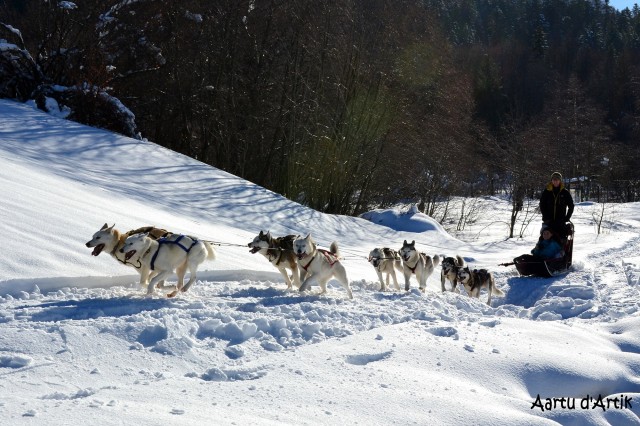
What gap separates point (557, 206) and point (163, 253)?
290 inches

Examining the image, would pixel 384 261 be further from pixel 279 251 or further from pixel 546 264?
pixel 546 264

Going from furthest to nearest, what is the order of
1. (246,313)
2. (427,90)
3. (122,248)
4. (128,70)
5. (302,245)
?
(427,90)
(128,70)
(302,245)
(122,248)
(246,313)

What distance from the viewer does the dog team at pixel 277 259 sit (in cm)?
701

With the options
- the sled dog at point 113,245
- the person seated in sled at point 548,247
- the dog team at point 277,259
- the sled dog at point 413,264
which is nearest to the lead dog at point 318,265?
the dog team at point 277,259

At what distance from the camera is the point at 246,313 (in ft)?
20.0

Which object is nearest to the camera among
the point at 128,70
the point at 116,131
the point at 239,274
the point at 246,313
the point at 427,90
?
the point at 246,313

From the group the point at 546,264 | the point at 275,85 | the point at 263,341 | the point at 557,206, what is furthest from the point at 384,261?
the point at 275,85

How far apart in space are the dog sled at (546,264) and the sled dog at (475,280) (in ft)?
4.26

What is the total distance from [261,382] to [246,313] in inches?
67.9

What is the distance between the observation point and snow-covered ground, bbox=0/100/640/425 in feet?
13.4

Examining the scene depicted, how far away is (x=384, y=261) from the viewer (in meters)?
9.29

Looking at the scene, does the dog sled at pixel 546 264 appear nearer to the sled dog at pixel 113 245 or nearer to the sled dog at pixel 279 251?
the sled dog at pixel 279 251

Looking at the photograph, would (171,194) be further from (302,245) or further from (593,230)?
(593,230)

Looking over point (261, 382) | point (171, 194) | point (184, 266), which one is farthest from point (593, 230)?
point (261, 382)
